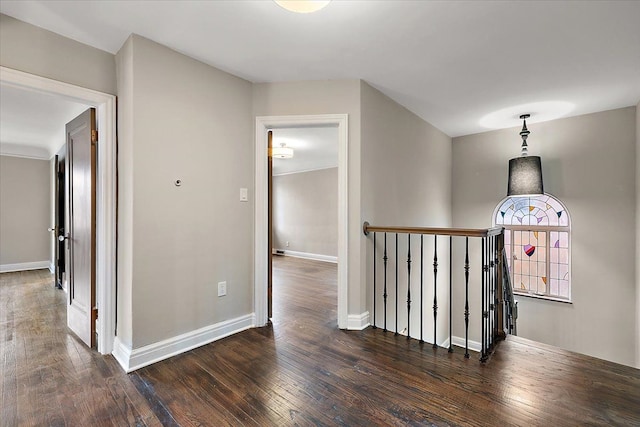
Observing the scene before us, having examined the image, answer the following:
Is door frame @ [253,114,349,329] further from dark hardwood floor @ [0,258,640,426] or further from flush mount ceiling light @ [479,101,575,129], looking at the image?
flush mount ceiling light @ [479,101,575,129]

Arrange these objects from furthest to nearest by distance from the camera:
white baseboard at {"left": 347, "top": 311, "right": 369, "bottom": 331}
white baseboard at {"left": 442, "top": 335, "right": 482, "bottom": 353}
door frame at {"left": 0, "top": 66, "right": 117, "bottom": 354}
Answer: white baseboard at {"left": 442, "top": 335, "right": 482, "bottom": 353}, white baseboard at {"left": 347, "top": 311, "right": 369, "bottom": 331}, door frame at {"left": 0, "top": 66, "right": 117, "bottom": 354}

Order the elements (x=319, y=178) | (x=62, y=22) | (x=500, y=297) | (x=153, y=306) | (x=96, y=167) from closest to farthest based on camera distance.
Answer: (x=62, y=22)
(x=153, y=306)
(x=96, y=167)
(x=500, y=297)
(x=319, y=178)

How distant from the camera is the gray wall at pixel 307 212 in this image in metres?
7.25

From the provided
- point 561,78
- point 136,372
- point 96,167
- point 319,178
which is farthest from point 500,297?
point 319,178

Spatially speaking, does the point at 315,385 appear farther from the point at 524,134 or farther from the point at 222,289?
the point at 524,134

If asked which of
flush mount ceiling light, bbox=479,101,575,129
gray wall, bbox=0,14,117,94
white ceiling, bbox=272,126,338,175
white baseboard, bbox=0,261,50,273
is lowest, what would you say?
white baseboard, bbox=0,261,50,273

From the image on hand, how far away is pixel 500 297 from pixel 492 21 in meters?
2.22

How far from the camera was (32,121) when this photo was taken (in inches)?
151

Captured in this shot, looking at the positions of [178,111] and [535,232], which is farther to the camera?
[535,232]

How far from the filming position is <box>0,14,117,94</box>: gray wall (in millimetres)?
1847

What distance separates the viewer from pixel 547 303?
419 centimetres

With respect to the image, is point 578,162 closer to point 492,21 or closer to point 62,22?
point 492,21

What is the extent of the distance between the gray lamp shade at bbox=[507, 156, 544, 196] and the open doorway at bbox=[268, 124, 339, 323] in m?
2.67

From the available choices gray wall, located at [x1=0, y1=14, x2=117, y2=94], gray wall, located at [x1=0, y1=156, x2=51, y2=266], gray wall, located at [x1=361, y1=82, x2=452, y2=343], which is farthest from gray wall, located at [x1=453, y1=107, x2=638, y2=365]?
gray wall, located at [x1=0, y1=156, x2=51, y2=266]
